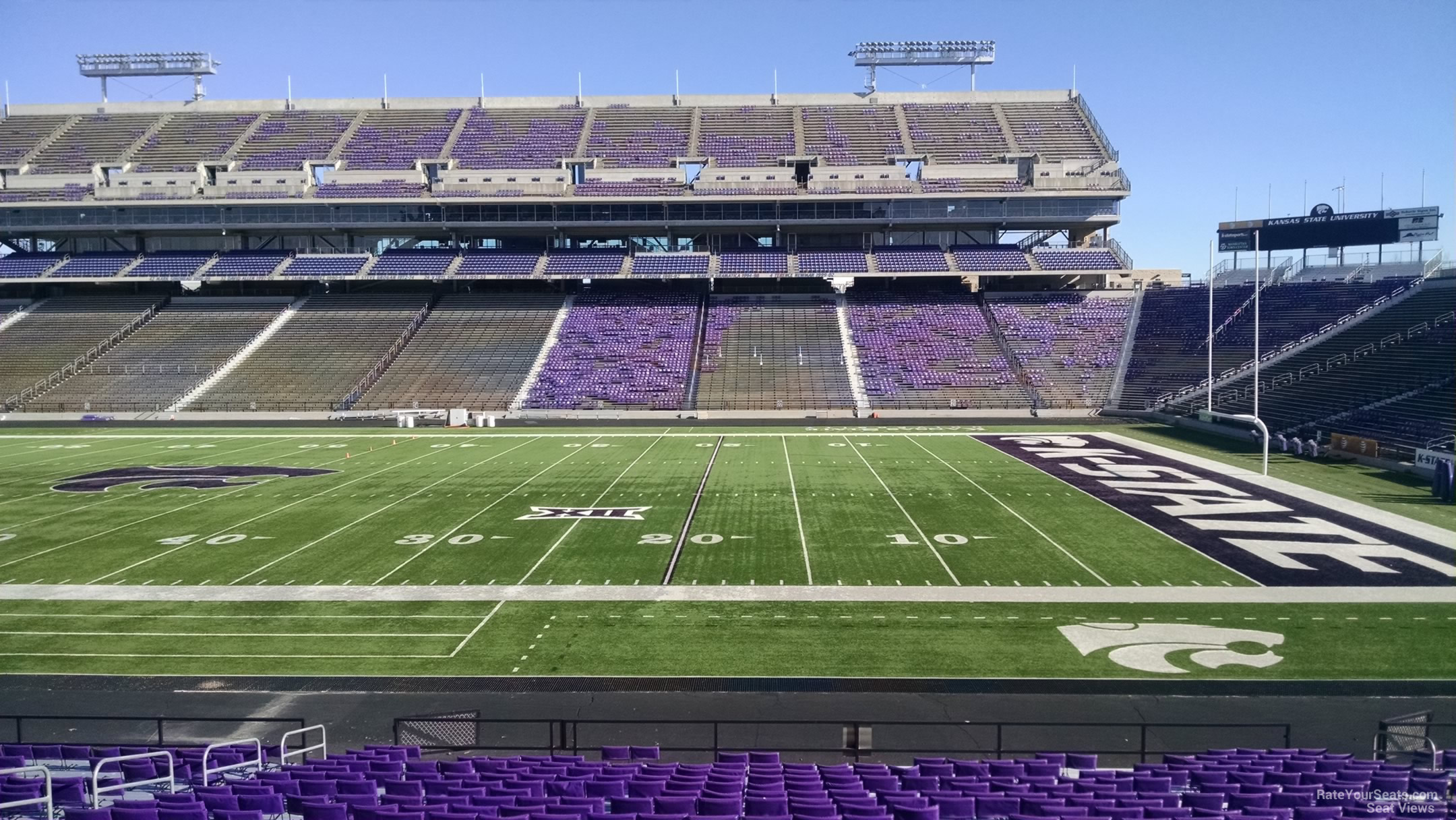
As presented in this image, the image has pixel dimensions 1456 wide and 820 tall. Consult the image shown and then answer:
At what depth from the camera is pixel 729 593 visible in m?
16.9

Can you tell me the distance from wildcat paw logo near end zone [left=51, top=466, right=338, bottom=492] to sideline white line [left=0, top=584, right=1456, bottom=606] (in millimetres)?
11588

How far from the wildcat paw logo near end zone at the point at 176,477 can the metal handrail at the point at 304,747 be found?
20.3 m

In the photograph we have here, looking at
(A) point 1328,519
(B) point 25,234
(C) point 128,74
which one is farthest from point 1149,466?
(C) point 128,74

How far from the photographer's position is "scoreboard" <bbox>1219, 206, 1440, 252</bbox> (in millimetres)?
55844

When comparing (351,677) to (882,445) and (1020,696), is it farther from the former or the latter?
(882,445)

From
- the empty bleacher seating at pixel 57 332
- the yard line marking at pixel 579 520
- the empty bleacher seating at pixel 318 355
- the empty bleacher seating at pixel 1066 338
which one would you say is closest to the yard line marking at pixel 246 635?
the yard line marking at pixel 579 520

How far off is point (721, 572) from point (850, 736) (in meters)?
7.99

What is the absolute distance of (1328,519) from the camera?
22.0 metres

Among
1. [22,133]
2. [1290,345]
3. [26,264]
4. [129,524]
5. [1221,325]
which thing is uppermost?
[22,133]

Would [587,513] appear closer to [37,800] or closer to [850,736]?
[850,736]

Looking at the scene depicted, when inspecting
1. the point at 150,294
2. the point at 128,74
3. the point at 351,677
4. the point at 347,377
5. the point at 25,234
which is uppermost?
the point at 128,74

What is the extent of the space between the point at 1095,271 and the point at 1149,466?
1267 inches

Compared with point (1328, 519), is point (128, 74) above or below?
above

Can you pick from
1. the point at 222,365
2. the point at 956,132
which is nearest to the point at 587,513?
the point at 222,365
